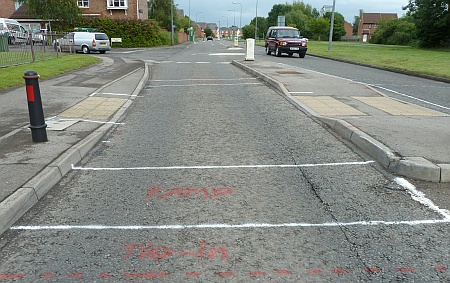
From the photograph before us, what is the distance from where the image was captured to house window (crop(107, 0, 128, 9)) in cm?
5265

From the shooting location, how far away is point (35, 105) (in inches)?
228

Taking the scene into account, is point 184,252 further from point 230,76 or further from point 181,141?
point 230,76

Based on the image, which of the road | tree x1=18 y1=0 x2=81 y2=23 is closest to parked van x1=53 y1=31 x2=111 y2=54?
tree x1=18 y1=0 x2=81 y2=23

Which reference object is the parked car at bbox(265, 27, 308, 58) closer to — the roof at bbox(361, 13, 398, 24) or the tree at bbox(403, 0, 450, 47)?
the tree at bbox(403, 0, 450, 47)

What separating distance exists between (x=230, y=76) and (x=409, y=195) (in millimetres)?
13167

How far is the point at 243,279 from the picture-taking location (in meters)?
2.87

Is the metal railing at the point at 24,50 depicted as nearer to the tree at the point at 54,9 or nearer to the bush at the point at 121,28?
the tree at the point at 54,9

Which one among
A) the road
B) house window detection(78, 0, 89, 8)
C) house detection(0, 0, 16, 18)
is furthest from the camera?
house detection(0, 0, 16, 18)

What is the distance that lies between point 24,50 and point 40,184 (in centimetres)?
1618

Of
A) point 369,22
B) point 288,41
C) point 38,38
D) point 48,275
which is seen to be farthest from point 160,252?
point 369,22

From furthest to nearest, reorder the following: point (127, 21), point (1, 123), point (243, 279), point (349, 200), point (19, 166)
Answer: point (127, 21) → point (1, 123) → point (19, 166) → point (349, 200) → point (243, 279)

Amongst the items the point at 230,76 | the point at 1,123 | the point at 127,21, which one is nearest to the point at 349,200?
the point at 1,123

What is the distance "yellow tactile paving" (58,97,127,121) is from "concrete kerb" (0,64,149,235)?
188cm

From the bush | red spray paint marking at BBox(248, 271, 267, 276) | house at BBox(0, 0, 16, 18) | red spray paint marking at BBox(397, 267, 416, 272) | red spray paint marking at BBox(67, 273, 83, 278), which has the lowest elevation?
red spray paint marking at BBox(67, 273, 83, 278)
